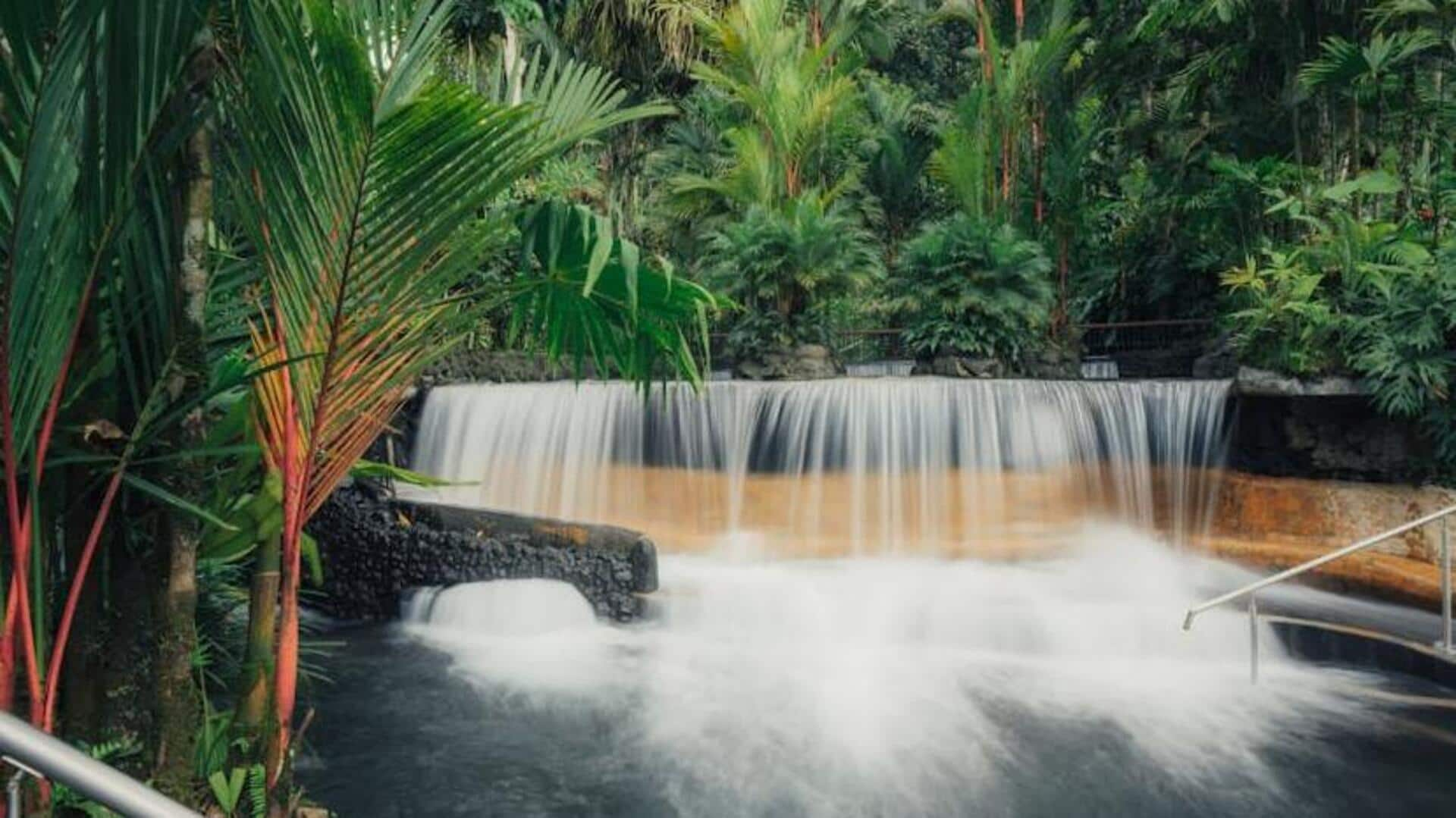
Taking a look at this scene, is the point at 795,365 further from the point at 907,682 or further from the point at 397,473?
the point at 397,473

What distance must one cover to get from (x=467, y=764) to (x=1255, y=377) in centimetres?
891

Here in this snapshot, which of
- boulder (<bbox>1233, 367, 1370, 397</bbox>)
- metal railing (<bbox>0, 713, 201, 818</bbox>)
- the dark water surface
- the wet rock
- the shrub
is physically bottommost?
the dark water surface

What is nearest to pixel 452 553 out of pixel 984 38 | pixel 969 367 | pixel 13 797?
pixel 13 797

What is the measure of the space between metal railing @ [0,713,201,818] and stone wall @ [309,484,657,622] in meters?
7.28

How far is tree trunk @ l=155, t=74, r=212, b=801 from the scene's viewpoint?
2170mm

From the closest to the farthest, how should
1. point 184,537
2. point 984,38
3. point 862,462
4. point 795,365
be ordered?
point 184,537 < point 862,462 < point 795,365 < point 984,38

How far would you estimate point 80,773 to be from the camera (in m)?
1.05

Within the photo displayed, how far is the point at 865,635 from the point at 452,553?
→ 352 centimetres

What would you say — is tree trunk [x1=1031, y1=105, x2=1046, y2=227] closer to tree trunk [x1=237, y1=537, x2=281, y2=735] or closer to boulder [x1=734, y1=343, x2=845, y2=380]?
boulder [x1=734, y1=343, x2=845, y2=380]

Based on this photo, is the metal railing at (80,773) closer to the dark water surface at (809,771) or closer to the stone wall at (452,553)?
the dark water surface at (809,771)

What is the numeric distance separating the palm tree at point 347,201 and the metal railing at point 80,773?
3.28 feet

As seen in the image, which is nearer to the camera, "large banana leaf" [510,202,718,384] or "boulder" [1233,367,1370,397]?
"large banana leaf" [510,202,718,384]

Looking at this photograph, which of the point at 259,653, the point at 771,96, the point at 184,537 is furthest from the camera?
the point at 771,96

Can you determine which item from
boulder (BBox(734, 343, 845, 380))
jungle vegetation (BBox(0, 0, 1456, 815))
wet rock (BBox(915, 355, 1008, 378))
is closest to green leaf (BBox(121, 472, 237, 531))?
jungle vegetation (BBox(0, 0, 1456, 815))
